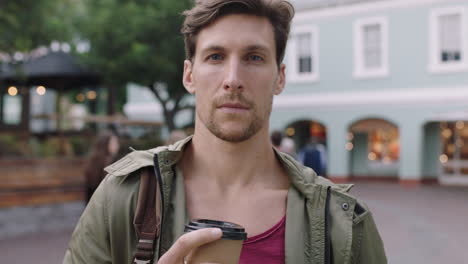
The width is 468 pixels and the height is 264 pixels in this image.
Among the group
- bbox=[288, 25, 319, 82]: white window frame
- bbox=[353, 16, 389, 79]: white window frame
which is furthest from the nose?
bbox=[288, 25, 319, 82]: white window frame

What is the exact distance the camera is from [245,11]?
6.03 feet

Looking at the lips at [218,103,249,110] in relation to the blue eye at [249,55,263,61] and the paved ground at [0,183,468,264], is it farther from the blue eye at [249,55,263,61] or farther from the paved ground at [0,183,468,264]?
the paved ground at [0,183,468,264]

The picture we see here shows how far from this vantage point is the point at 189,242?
1.32 meters

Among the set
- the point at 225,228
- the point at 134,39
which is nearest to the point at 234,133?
the point at 225,228

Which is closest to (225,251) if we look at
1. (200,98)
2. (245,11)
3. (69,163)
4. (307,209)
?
(307,209)

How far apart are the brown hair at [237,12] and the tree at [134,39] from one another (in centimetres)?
1336

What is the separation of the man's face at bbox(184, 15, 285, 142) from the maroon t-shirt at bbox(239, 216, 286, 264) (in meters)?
0.33

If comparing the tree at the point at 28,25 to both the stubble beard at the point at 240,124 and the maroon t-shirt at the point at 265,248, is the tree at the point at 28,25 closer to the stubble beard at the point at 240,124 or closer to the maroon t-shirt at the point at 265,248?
the stubble beard at the point at 240,124

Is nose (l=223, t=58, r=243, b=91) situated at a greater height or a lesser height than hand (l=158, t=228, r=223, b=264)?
greater

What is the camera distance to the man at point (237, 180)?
66.5 inches

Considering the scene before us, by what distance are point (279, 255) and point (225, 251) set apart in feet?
1.45

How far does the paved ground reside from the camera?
8.41 m

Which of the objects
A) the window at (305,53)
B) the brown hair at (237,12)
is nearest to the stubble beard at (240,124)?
the brown hair at (237,12)

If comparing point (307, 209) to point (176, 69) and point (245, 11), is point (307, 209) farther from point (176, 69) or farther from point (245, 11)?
point (176, 69)
